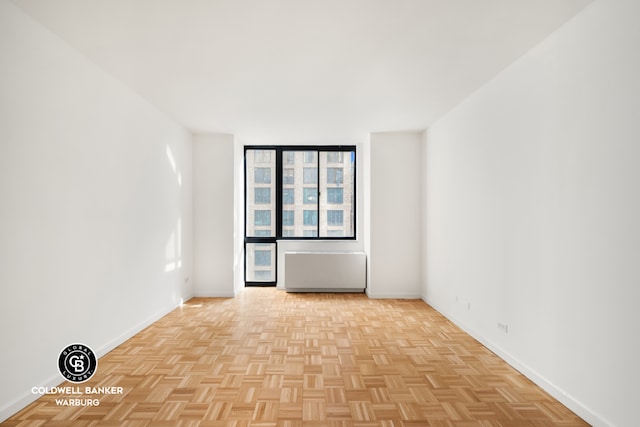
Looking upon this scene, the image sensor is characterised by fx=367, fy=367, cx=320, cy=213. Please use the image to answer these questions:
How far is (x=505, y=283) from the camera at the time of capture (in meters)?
3.46

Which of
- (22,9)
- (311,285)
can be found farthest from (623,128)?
(311,285)

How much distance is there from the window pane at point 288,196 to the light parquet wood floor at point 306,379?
9.56 ft

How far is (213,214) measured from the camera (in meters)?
6.27

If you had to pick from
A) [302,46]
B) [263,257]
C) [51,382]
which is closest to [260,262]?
[263,257]

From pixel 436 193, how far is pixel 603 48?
321cm

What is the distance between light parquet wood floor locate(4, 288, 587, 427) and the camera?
2.43 m

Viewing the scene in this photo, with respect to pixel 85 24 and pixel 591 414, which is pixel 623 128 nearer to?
pixel 591 414

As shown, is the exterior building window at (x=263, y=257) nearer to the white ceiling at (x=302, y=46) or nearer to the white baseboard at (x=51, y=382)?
the white baseboard at (x=51, y=382)

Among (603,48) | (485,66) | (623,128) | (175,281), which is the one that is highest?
(485,66)

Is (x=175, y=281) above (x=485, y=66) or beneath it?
beneath

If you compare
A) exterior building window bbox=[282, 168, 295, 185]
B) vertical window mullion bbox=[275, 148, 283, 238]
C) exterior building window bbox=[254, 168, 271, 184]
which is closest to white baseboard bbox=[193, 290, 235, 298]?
vertical window mullion bbox=[275, 148, 283, 238]

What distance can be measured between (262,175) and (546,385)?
18.8 ft

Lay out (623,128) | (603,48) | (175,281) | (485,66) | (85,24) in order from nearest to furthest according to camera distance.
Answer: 1. (623,128)
2. (603,48)
3. (85,24)
4. (485,66)
5. (175,281)

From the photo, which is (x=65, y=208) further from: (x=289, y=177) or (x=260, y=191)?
(x=289, y=177)
